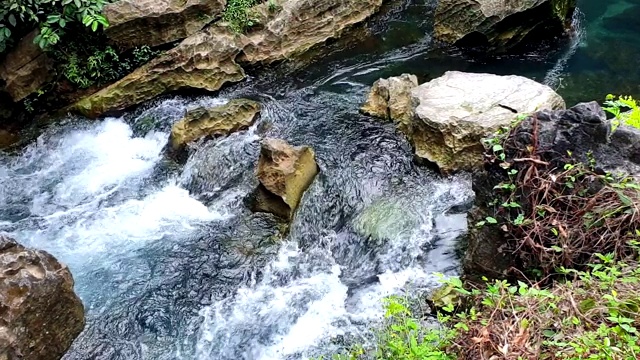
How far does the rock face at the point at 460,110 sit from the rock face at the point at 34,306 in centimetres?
404

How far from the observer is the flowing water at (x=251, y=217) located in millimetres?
5016

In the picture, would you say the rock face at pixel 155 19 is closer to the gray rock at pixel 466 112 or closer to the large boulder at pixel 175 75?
the large boulder at pixel 175 75

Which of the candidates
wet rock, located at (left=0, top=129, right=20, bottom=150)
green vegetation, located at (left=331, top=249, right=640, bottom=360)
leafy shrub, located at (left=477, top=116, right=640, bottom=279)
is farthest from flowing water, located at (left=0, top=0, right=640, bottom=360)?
green vegetation, located at (left=331, top=249, right=640, bottom=360)

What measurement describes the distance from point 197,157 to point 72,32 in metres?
2.94

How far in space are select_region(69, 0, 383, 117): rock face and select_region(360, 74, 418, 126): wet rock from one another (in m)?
2.18

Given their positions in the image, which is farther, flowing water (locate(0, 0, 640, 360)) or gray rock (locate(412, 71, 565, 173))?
gray rock (locate(412, 71, 565, 173))

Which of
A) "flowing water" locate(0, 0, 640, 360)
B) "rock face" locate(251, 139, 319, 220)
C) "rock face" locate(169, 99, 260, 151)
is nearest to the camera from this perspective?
"flowing water" locate(0, 0, 640, 360)

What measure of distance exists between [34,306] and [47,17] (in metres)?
4.73

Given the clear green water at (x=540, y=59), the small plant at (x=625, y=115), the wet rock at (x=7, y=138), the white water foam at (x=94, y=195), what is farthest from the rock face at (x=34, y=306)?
the clear green water at (x=540, y=59)

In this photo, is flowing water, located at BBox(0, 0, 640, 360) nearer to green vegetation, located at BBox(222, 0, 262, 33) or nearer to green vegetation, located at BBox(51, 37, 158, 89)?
green vegetation, located at BBox(51, 37, 158, 89)

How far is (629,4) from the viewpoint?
34.4 feet

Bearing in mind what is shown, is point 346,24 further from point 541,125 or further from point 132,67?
point 541,125

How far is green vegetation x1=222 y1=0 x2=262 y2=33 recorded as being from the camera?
881 centimetres

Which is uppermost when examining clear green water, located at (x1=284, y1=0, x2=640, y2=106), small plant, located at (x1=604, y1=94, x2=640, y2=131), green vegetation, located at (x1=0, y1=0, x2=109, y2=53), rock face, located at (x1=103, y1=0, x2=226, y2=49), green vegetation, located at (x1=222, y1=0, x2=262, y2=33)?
green vegetation, located at (x1=0, y1=0, x2=109, y2=53)
